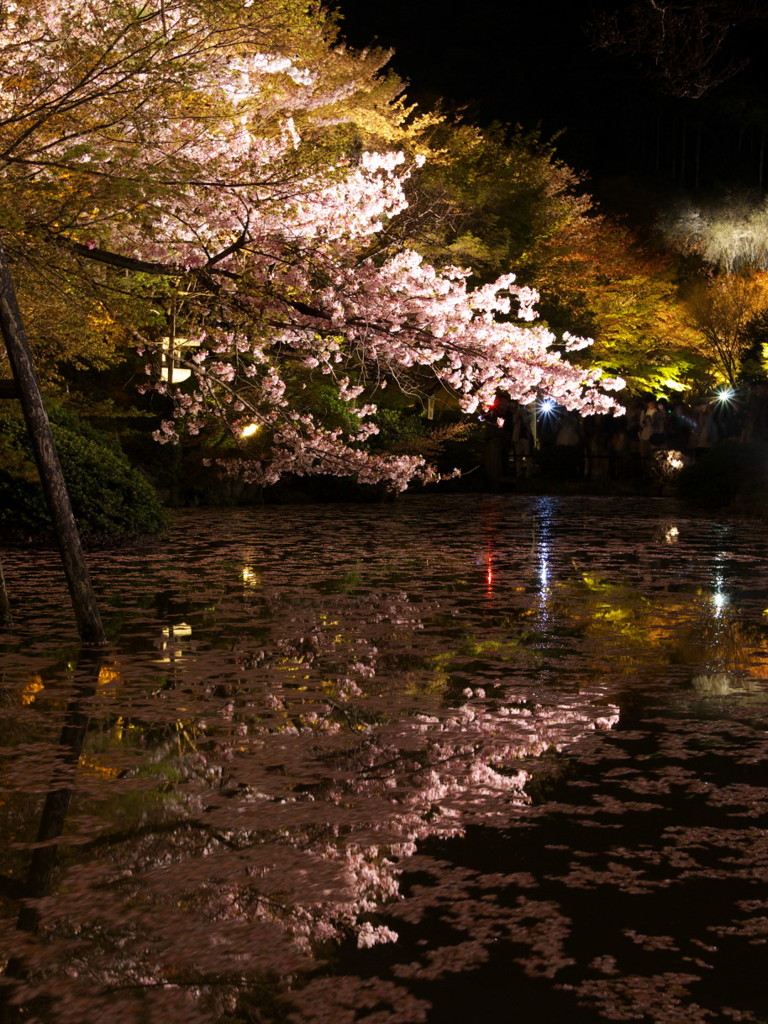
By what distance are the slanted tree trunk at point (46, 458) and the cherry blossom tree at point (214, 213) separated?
2.36ft

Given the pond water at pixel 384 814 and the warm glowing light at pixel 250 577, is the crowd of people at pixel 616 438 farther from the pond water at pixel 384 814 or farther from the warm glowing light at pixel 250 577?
the pond water at pixel 384 814

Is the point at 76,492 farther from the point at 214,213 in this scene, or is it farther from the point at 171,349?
the point at 214,213

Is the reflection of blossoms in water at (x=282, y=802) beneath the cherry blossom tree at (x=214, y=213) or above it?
beneath

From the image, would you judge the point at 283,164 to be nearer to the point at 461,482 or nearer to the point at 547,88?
the point at 461,482

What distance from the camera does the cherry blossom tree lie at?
9477 mm

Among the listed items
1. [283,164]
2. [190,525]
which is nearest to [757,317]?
[190,525]

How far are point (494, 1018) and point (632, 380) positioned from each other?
125ft

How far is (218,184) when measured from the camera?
31.8 ft

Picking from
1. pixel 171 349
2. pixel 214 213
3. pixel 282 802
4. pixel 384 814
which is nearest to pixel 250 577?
pixel 171 349

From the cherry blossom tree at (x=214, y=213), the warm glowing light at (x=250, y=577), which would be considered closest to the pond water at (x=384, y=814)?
the warm glowing light at (x=250, y=577)

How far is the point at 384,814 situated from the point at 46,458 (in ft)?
17.3

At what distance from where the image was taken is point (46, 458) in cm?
959

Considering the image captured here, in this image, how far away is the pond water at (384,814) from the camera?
12.4 ft

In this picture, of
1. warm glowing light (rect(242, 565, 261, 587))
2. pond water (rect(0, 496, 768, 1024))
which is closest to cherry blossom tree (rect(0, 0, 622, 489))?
warm glowing light (rect(242, 565, 261, 587))
